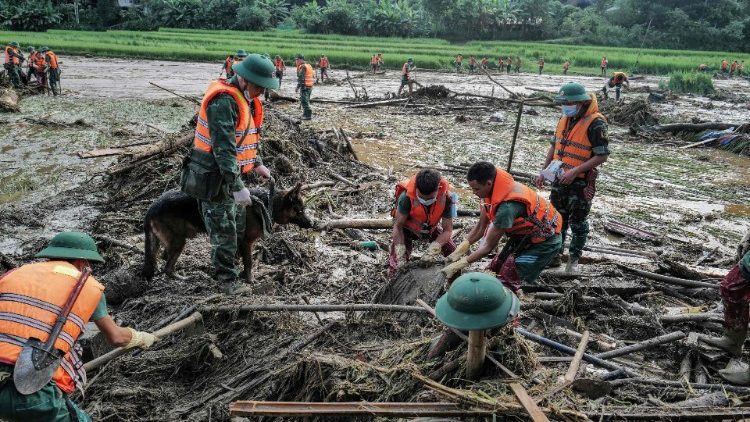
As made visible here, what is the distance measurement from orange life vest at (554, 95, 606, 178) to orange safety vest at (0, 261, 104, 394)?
505 cm

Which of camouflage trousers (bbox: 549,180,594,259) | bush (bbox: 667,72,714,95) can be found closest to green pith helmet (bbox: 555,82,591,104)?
camouflage trousers (bbox: 549,180,594,259)

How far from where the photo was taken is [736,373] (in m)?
3.86

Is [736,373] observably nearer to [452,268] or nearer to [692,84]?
[452,268]

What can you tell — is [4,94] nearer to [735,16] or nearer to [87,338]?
[87,338]

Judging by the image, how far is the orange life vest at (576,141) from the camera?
5871mm

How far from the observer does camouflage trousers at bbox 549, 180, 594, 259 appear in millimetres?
6016

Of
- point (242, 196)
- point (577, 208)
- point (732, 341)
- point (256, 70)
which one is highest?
point (256, 70)

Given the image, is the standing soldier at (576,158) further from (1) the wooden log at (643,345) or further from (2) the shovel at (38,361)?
(2) the shovel at (38,361)

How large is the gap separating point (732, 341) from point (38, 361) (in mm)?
4840

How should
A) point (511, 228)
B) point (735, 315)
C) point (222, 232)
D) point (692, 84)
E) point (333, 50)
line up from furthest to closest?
point (333, 50), point (692, 84), point (222, 232), point (511, 228), point (735, 315)

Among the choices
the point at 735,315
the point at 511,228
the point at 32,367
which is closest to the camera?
the point at 32,367

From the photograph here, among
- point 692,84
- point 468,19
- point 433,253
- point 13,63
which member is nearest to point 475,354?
point 433,253

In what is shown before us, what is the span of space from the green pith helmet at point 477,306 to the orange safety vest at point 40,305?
6.26 ft

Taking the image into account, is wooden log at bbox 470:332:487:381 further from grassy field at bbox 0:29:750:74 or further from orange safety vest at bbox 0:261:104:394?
grassy field at bbox 0:29:750:74
